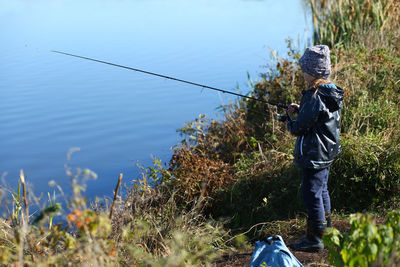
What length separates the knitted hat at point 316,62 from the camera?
13.1 ft

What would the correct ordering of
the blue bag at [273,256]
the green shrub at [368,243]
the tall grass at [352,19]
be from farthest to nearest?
the tall grass at [352,19]
the blue bag at [273,256]
the green shrub at [368,243]

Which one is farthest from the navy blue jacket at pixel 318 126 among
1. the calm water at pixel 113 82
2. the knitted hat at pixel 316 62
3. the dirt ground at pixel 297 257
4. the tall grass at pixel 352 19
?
the tall grass at pixel 352 19

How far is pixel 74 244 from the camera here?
2703 millimetres

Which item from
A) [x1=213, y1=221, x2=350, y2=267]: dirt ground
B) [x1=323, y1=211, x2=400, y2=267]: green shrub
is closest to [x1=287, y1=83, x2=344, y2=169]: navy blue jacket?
[x1=213, y1=221, x2=350, y2=267]: dirt ground

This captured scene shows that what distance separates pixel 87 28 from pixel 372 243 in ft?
57.6

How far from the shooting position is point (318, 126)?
4008 millimetres

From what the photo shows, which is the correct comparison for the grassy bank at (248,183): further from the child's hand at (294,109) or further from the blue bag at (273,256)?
the child's hand at (294,109)

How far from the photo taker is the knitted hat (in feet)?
13.1

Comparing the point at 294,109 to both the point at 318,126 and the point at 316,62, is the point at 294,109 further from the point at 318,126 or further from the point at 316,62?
the point at 316,62

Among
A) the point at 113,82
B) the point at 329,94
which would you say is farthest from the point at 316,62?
the point at 113,82

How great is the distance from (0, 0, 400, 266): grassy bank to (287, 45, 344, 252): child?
52 centimetres

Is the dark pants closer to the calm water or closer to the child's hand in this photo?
the child's hand

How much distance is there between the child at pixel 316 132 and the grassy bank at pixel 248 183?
0.52 m

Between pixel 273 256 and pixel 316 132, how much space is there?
108 centimetres
